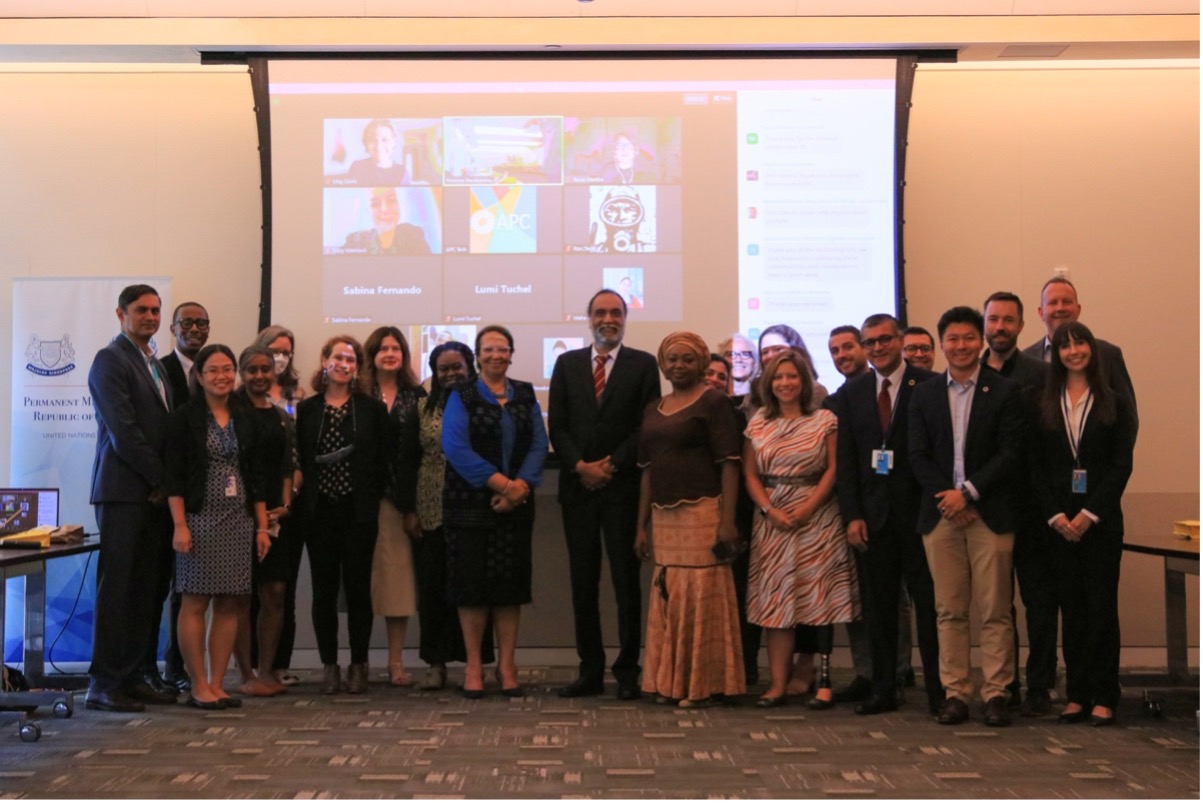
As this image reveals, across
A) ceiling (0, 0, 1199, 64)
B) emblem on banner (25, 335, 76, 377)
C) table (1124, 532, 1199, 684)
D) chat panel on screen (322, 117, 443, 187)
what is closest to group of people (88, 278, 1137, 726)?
table (1124, 532, 1199, 684)

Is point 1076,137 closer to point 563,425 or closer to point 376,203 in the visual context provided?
point 563,425

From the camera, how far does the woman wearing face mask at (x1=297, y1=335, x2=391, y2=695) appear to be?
17.2 feet

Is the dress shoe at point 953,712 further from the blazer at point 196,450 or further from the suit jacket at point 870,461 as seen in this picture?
the blazer at point 196,450

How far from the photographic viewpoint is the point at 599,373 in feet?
17.1

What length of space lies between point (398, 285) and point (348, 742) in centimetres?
266

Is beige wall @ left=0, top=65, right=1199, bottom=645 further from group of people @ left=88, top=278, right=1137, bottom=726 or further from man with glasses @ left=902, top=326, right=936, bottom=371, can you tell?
group of people @ left=88, top=278, right=1137, bottom=726

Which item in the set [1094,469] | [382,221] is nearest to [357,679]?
[382,221]

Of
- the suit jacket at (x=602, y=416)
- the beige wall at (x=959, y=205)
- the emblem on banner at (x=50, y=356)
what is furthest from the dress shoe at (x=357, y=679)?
the emblem on banner at (x=50, y=356)

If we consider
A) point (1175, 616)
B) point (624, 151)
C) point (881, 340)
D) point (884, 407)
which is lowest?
point (1175, 616)

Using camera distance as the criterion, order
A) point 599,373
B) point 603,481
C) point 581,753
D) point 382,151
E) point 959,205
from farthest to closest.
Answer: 1. point 959,205
2. point 382,151
3. point 599,373
4. point 603,481
5. point 581,753

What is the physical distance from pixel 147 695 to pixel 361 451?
4.28 ft

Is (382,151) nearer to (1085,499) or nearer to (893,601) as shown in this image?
(893,601)

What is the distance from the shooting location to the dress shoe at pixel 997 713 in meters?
4.41

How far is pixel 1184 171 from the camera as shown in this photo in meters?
6.41
